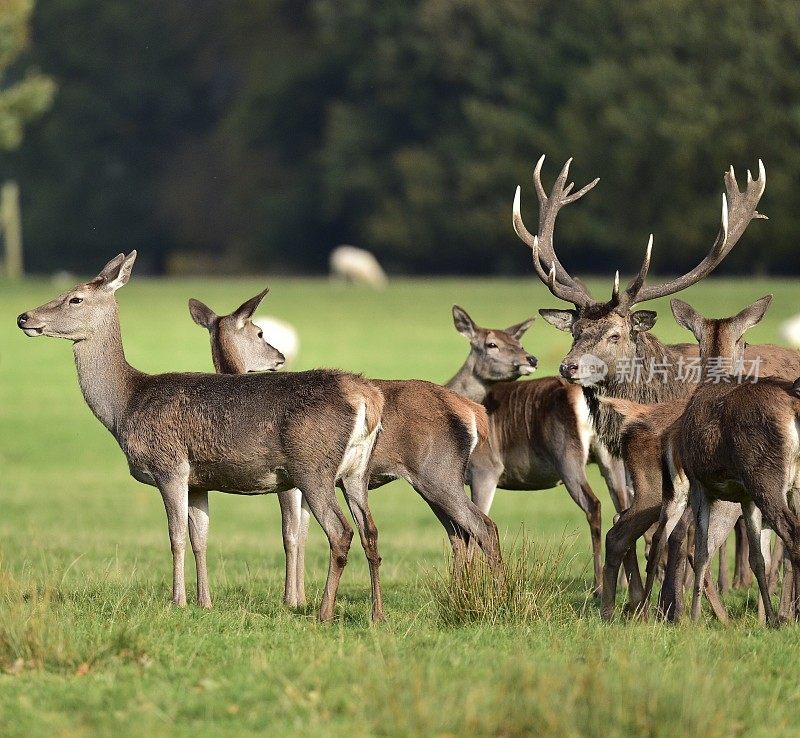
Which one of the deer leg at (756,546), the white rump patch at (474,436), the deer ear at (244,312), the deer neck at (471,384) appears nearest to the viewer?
the deer leg at (756,546)

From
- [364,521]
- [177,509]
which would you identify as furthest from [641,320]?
[177,509]

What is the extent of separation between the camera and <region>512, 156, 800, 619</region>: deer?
7.19 m

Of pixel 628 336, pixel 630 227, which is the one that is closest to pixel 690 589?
pixel 628 336

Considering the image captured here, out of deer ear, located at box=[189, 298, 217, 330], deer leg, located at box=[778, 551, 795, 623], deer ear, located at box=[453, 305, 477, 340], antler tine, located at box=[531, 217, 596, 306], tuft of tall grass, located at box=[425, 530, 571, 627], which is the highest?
antler tine, located at box=[531, 217, 596, 306]

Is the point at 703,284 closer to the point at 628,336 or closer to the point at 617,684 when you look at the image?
the point at 628,336

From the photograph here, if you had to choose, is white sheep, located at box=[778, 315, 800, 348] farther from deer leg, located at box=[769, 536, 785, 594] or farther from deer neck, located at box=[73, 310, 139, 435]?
deer neck, located at box=[73, 310, 139, 435]

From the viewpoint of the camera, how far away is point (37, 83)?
73.6 ft

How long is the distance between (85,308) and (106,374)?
37cm

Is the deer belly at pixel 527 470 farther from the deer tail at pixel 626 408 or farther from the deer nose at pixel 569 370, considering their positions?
the deer tail at pixel 626 408

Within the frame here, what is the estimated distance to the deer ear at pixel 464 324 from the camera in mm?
9594

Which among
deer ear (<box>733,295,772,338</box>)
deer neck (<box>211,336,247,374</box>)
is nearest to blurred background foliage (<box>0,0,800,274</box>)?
deer ear (<box>733,295,772,338</box>)

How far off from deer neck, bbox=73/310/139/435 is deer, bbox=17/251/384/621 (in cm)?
1

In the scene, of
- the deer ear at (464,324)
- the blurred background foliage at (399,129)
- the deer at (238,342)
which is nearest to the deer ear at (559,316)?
the deer ear at (464,324)

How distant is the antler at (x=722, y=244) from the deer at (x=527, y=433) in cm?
A: 81
